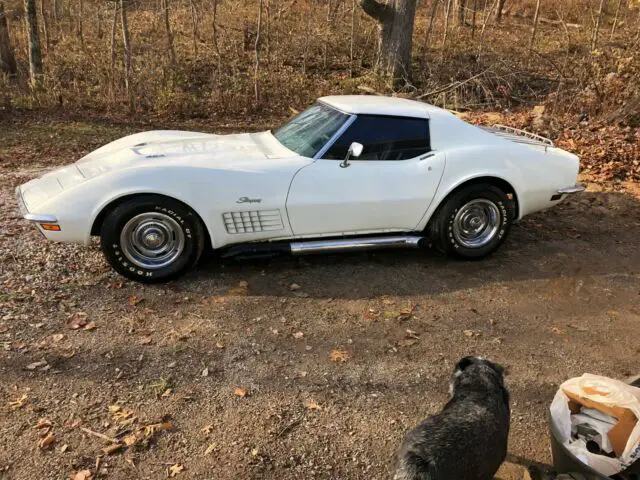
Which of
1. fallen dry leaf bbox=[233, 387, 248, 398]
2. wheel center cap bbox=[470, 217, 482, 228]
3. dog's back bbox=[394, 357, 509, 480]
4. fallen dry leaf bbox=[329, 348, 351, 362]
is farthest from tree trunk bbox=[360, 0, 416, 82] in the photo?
dog's back bbox=[394, 357, 509, 480]

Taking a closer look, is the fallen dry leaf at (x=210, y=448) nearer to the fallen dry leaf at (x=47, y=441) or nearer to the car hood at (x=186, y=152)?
the fallen dry leaf at (x=47, y=441)

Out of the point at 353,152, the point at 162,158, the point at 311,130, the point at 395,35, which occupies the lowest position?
the point at 162,158

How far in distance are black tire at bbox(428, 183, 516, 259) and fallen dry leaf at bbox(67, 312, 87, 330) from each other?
2996mm

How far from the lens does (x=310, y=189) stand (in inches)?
172

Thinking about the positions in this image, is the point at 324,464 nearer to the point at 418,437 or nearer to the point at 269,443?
the point at 269,443

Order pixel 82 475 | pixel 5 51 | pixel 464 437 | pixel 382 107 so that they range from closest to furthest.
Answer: pixel 464 437 → pixel 82 475 → pixel 382 107 → pixel 5 51

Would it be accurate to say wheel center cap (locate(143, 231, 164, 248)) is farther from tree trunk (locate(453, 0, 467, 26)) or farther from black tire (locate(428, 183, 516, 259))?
tree trunk (locate(453, 0, 467, 26))

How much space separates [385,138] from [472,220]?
1161 mm

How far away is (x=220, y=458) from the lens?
2760mm

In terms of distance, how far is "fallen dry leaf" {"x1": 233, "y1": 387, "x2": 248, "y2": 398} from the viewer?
3.21 meters

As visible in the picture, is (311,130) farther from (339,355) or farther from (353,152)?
(339,355)

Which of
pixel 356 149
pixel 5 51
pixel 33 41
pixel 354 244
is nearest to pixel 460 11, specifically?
pixel 33 41

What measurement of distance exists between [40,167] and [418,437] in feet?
24.1

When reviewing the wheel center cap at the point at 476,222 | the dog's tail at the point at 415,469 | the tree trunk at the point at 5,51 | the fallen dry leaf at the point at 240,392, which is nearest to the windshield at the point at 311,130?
the wheel center cap at the point at 476,222
